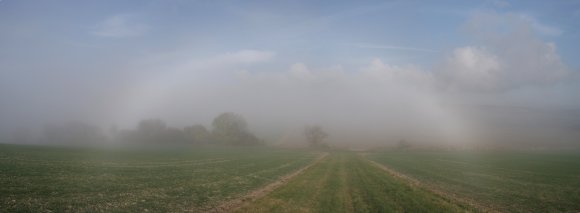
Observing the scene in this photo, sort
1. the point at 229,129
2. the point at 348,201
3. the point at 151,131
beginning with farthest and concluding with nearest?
1. the point at 151,131
2. the point at 229,129
3. the point at 348,201

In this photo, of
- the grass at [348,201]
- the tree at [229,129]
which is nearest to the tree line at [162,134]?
the tree at [229,129]

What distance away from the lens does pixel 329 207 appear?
1789 centimetres

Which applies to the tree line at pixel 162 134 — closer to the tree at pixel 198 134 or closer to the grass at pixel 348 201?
the tree at pixel 198 134

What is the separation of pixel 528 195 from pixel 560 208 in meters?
5.32

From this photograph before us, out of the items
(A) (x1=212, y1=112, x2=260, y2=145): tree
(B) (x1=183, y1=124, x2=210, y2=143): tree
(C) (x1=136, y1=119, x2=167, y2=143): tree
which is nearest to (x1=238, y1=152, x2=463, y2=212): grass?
(A) (x1=212, y1=112, x2=260, y2=145): tree

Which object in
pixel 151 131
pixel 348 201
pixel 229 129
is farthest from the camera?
pixel 151 131

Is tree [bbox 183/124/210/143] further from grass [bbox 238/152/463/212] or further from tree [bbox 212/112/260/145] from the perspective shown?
grass [bbox 238/152/463/212]

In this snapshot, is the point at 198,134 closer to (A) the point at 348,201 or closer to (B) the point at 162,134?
(B) the point at 162,134

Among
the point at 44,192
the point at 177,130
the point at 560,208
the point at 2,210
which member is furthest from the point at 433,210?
the point at 177,130

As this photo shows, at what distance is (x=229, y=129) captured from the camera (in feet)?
518

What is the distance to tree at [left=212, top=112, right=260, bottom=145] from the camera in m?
158

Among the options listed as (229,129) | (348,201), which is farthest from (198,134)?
(348,201)

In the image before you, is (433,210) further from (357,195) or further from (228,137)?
(228,137)

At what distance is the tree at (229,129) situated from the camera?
6225 inches
